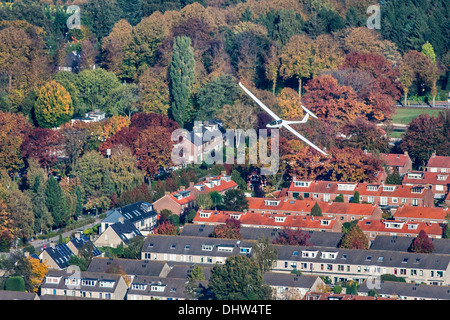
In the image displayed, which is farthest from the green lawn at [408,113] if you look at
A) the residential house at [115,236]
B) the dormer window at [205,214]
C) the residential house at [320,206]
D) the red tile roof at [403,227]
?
the residential house at [115,236]

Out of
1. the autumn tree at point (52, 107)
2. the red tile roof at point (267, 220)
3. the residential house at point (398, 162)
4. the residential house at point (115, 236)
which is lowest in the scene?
the residential house at point (115, 236)

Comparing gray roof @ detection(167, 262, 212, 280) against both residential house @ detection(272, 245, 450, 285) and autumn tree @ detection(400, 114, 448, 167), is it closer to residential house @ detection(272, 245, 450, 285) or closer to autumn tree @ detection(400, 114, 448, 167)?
residential house @ detection(272, 245, 450, 285)

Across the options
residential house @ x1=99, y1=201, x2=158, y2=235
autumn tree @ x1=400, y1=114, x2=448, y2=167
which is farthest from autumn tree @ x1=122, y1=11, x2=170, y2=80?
residential house @ x1=99, y1=201, x2=158, y2=235

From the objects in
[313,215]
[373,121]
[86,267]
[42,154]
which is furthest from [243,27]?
[86,267]

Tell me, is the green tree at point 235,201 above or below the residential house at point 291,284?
above

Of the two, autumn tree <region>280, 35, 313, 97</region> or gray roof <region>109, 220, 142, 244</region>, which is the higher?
autumn tree <region>280, 35, 313, 97</region>

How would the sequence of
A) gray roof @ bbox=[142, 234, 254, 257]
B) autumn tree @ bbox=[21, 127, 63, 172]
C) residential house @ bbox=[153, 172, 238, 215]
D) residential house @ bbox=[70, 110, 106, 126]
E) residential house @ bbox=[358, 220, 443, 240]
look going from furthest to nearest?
1. residential house @ bbox=[70, 110, 106, 126]
2. autumn tree @ bbox=[21, 127, 63, 172]
3. residential house @ bbox=[153, 172, 238, 215]
4. residential house @ bbox=[358, 220, 443, 240]
5. gray roof @ bbox=[142, 234, 254, 257]

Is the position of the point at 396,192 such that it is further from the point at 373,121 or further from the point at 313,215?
the point at 373,121

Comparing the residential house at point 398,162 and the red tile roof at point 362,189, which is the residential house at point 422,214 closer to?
the red tile roof at point 362,189
